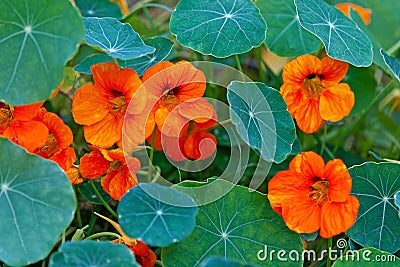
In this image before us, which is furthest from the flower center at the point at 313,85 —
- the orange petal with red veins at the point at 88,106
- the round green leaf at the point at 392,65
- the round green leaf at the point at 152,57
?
the orange petal with red veins at the point at 88,106

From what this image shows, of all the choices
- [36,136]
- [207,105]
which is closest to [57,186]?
[36,136]

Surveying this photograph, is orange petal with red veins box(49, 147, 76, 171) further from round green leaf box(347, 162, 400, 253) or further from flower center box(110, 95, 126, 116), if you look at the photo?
round green leaf box(347, 162, 400, 253)

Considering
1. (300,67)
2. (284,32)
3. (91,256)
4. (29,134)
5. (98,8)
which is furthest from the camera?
(98,8)

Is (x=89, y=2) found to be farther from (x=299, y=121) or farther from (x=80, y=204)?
(x=299, y=121)

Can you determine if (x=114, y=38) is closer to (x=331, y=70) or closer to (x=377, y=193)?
(x=331, y=70)

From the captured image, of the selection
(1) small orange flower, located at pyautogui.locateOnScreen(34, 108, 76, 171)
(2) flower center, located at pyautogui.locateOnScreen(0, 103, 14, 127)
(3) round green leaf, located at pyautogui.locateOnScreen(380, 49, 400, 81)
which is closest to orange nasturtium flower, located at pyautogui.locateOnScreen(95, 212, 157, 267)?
(1) small orange flower, located at pyautogui.locateOnScreen(34, 108, 76, 171)

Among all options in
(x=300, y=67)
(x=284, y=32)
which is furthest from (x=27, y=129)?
(x=284, y=32)
